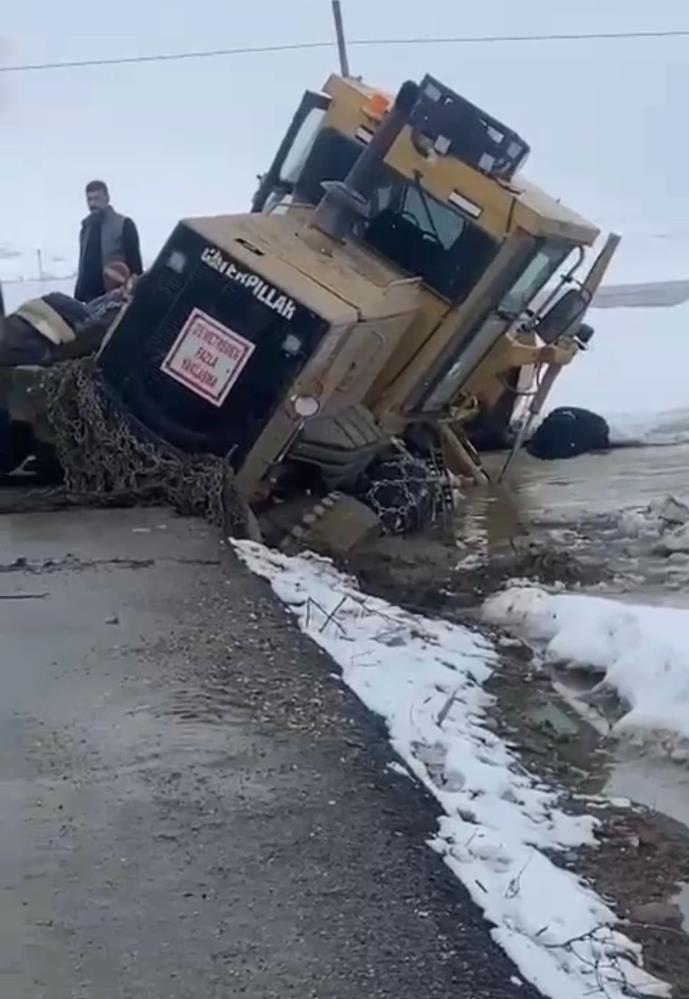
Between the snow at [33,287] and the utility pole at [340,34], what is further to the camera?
the snow at [33,287]

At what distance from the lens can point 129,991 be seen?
3.90 m

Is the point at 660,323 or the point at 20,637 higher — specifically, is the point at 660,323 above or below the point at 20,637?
below

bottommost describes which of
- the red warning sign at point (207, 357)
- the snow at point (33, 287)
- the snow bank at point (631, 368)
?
the snow at point (33, 287)

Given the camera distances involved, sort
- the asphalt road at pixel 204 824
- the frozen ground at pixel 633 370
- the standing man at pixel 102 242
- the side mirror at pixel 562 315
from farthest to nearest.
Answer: the frozen ground at pixel 633 370
the side mirror at pixel 562 315
the standing man at pixel 102 242
the asphalt road at pixel 204 824

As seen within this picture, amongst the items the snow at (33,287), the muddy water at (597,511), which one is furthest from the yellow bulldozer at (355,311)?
the snow at (33,287)

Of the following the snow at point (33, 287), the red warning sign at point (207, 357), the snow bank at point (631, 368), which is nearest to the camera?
the red warning sign at point (207, 357)

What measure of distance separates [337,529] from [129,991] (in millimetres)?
7028

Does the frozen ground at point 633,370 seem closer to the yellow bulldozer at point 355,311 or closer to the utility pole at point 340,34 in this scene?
the utility pole at point 340,34

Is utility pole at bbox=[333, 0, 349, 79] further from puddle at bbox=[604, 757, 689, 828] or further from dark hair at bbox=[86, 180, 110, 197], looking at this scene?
puddle at bbox=[604, 757, 689, 828]

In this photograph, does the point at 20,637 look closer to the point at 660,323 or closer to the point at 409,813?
the point at 409,813

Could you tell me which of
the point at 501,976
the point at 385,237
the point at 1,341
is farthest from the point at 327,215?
the point at 501,976

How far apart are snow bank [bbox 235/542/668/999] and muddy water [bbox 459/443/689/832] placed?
1.74 ft

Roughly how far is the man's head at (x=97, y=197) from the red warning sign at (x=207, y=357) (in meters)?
2.97

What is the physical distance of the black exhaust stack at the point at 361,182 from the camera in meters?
11.4
